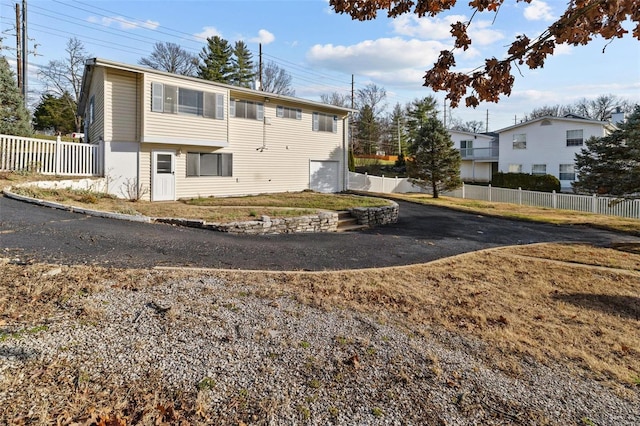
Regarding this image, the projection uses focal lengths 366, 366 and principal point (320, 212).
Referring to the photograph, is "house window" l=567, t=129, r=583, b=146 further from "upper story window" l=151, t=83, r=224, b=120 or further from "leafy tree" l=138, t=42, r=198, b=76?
"leafy tree" l=138, t=42, r=198, b=76

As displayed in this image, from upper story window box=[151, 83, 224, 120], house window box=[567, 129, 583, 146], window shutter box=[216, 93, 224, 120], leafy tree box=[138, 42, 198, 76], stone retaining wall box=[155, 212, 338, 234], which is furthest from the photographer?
leafy tree box=[138, 42, 198, 76]

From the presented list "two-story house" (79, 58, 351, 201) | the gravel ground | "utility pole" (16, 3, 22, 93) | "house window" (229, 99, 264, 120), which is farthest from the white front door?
"utility pole" (16, 3, 22, 93)

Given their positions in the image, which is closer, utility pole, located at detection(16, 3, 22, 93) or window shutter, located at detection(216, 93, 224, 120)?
window shutter, located at detection(216, 93, 224, 120)

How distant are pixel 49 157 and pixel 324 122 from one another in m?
12.6

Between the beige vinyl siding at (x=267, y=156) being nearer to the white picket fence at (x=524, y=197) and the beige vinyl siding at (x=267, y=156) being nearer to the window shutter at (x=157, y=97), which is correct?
the window shutter at (x=157, y=97)

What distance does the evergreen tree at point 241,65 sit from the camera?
36875mm

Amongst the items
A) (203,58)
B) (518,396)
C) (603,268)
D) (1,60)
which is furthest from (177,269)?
(203,58)

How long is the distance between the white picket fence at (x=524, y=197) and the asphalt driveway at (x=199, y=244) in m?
7.88

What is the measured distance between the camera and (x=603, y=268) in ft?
24.0

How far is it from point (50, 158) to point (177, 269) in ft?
32.8

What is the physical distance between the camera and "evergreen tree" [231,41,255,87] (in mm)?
36875

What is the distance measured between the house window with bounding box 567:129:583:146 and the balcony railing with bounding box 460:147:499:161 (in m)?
6.36

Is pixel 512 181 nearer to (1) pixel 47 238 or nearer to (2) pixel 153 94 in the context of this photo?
(2) pixel 153 94

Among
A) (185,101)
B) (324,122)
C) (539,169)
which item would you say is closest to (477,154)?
(539,169)
